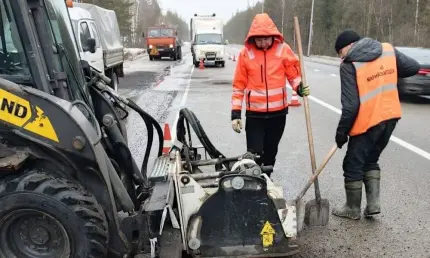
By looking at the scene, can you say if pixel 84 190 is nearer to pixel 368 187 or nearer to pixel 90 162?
pixel 90 162

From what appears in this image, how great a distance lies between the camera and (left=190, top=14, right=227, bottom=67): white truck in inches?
1102

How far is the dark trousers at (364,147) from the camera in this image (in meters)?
4.31

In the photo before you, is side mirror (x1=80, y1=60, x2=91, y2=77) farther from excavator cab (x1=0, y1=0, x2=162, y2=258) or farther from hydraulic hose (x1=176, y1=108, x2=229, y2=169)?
hydraulic hose (x1=176, y1=108, x2=229, y2=169)

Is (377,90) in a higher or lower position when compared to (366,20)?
higher

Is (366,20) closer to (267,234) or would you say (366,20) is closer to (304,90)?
(304,90)

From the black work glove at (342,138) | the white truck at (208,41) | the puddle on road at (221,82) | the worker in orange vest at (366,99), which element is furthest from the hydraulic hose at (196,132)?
the white truck at (208,41)

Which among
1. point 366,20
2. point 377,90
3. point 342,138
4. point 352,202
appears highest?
point 377,90

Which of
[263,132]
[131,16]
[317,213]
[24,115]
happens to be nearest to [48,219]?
[24,115]

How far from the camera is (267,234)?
132 inches

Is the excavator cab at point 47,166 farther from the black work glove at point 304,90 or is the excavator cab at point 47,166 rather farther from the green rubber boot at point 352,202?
the green rubber boot at point 352,202

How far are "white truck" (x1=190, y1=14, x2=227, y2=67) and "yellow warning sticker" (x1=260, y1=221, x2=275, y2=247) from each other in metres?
25.0

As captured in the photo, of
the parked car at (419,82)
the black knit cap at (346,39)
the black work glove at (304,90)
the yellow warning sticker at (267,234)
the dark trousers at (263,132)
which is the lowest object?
the parked car at (419,82)

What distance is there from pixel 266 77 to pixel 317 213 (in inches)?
54.2

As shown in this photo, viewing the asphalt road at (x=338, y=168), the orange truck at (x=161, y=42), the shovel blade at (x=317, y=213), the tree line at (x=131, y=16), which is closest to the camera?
the asphalt road at (x=338, y=168)
